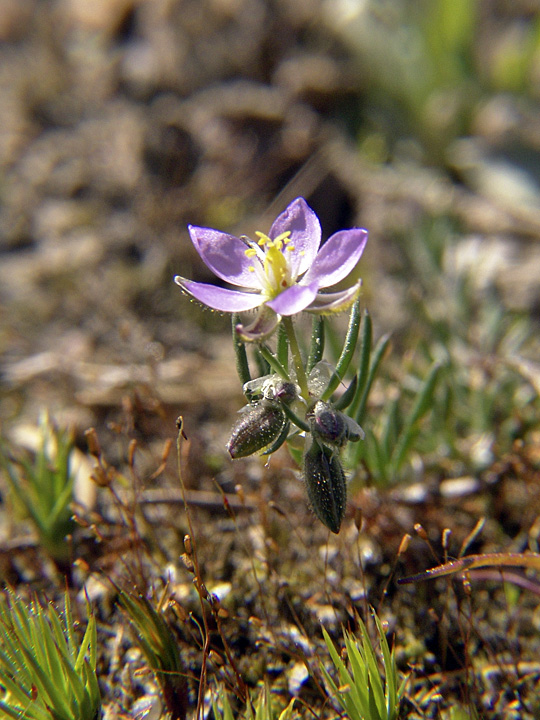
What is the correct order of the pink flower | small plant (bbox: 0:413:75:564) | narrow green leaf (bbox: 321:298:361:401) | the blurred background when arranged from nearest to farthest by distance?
the pink flower < narrow green leaf (bbox: 321:298:361:401) < small plant (bbox: 0:413:75:564) < the blurred background

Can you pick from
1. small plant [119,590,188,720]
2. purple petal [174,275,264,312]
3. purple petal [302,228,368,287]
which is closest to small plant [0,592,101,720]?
small plant [119,590,188,720]

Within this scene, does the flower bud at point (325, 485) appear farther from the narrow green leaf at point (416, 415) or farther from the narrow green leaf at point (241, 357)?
the narrow green leaf at point (416, 415)

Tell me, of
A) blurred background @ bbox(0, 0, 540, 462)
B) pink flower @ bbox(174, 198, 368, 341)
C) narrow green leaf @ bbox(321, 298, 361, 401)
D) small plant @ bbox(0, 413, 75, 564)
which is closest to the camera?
pink flower @ bbox(174, 198, 368, 341)

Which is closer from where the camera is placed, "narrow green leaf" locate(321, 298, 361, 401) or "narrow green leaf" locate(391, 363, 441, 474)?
"narrow green leaf" locate(321, 298, 361, 401)

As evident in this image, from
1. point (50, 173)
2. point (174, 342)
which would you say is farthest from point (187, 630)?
point (50, 173)

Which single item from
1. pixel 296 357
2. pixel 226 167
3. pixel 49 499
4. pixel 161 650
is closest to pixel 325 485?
pixel 296 357

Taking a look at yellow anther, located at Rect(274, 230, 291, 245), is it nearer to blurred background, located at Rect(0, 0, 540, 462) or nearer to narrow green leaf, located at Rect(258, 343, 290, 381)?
narrow green leaf, located at Rect(258, 343, 290, 381)

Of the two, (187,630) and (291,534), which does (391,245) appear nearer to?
(291,534)
